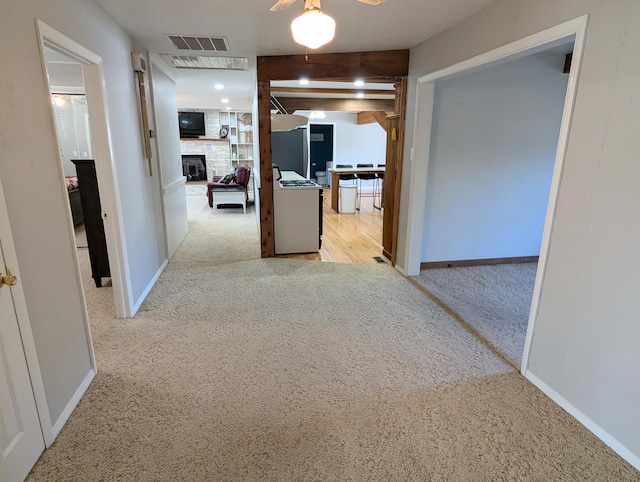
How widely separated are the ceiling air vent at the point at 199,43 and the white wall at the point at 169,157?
0.58m

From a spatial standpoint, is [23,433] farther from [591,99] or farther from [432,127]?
[432,127]

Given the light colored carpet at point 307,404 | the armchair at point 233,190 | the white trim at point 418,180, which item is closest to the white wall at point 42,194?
the light colored carpet at point 307,404

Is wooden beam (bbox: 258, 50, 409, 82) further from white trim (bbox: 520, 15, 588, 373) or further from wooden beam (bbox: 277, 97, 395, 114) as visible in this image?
wooden beam (bbox: 277, 97, 395, 114)

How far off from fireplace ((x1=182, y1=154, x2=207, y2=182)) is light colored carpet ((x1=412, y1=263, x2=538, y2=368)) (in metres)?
8.62

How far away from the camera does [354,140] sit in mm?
11258

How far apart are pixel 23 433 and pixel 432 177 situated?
380 cm

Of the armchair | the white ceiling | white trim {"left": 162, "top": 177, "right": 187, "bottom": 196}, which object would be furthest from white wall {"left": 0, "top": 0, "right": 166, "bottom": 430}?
the armchair

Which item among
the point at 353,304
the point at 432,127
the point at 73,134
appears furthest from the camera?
the point at 73,134

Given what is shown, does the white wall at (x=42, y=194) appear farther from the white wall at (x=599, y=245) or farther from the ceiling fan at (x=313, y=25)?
the white wall at (x=599, y=245)

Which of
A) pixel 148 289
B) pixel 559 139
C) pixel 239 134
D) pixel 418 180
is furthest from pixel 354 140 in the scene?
pixel 559 139

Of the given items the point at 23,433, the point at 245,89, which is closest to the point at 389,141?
the point at 245,89

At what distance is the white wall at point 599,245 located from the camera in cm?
162

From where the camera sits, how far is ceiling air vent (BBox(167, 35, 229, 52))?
3305 millimetres

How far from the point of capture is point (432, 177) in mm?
3934
